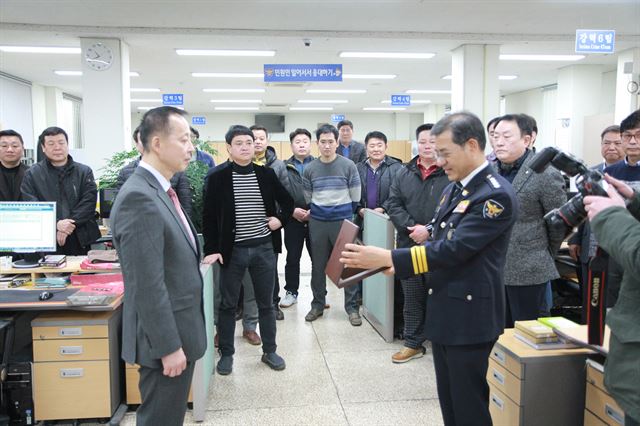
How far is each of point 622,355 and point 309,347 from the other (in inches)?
102

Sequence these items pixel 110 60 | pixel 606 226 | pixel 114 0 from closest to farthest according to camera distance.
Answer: pixel 606 226
pixel 114 0
pixel 110 60

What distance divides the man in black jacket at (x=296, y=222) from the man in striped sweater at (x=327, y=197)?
114mm

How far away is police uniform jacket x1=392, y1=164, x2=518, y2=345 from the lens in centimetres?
176

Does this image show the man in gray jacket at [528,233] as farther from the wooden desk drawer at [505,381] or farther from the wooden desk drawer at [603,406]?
the wooden desk drawer at [603,406]

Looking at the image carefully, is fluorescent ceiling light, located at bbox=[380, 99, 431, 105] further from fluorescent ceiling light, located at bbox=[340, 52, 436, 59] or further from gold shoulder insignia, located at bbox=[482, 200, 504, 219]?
gold shoulder insignia, located at bbox=[482, 200, 504, 219]

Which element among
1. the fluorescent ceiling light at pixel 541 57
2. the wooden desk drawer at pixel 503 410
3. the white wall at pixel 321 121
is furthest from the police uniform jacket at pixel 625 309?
the white wall at pixel 321 121

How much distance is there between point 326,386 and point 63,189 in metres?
2.39

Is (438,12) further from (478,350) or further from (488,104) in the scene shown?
(478,350)

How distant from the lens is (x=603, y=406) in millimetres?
2102

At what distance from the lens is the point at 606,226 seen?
1.40m

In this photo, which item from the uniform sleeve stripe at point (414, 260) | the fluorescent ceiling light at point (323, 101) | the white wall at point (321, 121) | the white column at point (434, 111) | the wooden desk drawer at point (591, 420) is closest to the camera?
the uniform sleeve stripe at point (414, 260)

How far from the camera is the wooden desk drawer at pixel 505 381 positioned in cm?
227

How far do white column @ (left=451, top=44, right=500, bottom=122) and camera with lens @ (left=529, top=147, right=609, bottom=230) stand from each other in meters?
5.66

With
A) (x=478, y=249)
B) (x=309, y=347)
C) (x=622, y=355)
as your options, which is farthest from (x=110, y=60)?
(x=622, y=355)
